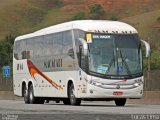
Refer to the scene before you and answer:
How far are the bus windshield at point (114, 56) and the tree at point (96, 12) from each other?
15833 centimetres

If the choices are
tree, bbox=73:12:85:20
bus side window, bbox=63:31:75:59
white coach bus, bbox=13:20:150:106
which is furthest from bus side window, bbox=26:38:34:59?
tree, bbox=73:12:85:20

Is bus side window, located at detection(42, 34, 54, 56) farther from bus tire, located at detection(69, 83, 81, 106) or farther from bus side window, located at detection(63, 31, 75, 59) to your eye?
bus tire, located at detection(69, 83, 81, 106)

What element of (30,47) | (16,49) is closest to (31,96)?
(30,47)

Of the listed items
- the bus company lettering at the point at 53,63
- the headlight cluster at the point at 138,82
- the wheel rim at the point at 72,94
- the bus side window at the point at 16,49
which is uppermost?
the bus side window at the point at 16,49

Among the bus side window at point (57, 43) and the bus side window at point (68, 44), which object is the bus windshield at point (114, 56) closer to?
the bus side window at point (68, 44)

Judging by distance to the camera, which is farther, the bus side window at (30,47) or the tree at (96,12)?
the tree at (96,12)

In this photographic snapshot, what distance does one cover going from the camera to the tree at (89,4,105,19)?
188 m

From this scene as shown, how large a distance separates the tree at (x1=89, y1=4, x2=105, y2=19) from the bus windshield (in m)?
158

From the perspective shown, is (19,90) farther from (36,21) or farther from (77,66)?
(36,21)

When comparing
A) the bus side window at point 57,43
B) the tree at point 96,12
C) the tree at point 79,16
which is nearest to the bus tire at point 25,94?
the bus side window at point 57,43

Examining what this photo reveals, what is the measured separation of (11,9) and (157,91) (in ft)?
514

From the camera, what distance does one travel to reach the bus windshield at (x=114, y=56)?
2820cm

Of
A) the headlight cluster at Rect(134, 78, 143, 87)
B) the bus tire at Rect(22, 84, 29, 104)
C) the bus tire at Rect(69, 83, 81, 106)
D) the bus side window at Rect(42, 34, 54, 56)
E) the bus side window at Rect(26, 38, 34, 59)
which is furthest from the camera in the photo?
the bus tire at Rect(22, 84, 29, 104)

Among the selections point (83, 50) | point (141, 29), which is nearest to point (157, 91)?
Result: point (83, 50)
